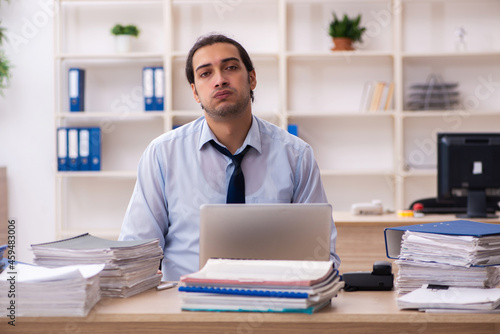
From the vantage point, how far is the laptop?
1.48 meters

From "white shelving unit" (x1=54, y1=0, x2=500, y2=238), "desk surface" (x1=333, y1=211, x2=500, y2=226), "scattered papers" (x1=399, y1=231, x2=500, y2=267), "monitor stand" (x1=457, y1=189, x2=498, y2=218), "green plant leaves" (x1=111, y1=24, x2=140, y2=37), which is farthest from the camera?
"white shelving unit" (x1=54, y1=0, x2=500, y2=238)

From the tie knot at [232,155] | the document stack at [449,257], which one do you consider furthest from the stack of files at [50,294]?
the tie knot at [232,155]

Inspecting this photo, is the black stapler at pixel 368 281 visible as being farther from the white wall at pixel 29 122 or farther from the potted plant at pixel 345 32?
the white wall at pixel 29 122

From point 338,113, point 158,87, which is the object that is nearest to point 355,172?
point 338,113

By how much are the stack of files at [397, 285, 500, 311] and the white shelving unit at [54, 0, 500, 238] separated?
3169 mm

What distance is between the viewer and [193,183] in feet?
6.98

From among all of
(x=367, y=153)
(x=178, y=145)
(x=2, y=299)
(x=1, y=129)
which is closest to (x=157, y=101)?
Answer: (x=1, y=129)

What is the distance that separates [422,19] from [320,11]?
29.5 inches

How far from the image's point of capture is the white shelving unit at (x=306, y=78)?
4527mm

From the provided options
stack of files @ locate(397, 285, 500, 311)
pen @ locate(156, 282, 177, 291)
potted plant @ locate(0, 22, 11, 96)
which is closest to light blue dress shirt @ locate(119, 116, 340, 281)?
pen @ locate(156, 282, 177, 291)

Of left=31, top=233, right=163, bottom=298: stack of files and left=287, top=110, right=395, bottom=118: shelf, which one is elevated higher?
left=287, top=110, right=395, bottom=118: shelf

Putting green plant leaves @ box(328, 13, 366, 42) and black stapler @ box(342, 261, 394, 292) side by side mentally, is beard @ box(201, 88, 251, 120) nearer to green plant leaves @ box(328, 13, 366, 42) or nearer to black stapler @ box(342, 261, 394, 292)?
black stapler @ box(342, 261, 394, 292)

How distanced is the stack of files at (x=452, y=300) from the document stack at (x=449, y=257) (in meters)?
0.05

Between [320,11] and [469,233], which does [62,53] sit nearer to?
[320,11]
